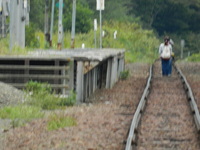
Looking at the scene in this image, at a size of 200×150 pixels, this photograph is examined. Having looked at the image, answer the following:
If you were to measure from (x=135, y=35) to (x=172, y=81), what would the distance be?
37.7 m

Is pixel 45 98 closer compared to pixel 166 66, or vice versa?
pixel 45 98

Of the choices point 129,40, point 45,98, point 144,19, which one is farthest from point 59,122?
point 144,19

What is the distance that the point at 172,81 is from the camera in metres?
26.7

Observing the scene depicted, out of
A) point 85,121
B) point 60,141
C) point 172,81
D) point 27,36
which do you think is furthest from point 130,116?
point 27,36

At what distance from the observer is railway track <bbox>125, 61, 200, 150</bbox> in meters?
11.3

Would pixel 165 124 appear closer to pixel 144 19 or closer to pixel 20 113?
pixel 20 113

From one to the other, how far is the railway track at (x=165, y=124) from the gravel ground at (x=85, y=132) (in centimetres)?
25

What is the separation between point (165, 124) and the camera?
13.8m

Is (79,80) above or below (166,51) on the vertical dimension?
below

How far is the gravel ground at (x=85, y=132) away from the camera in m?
11.0

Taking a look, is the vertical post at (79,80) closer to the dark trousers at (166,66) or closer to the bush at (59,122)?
the bush at (59,122)

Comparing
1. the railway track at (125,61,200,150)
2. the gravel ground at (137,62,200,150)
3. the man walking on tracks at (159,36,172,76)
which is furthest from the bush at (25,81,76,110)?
the man walking on tracks at (159,36,172,76)

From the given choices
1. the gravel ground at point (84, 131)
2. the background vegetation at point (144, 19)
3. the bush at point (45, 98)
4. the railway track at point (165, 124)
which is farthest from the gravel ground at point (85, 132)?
the background vegetation at point (144, 19)

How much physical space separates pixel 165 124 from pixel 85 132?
2.00 m
